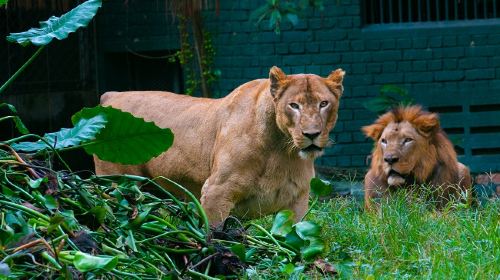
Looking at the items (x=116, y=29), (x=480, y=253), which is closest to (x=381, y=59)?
(x=116, y=29)

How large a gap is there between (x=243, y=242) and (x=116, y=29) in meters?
8.22

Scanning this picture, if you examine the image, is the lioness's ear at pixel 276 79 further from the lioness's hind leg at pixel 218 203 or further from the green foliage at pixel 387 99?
the green foliage at pixel 387 99

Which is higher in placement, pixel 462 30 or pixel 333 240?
pixel 462 30

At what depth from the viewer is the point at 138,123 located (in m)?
5.39

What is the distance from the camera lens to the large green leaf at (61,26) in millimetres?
5434

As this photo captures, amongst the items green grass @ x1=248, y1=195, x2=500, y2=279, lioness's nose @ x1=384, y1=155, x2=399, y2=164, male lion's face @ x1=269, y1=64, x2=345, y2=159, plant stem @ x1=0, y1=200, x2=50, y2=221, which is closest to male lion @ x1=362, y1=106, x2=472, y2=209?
lioness's nose @ x1=384, y1=155, x2=399, y2=164

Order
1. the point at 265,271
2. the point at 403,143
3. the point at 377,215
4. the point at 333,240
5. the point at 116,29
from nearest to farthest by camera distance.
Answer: the point at 265,271
the point at 333,240
the point at 377,215
the point at 403,143
the point at 116,29

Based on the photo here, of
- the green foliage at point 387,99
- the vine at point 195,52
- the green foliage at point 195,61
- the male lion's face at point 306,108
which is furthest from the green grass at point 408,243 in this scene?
the green foliage at point 195,61

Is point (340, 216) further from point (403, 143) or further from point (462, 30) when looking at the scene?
point (462, 30)

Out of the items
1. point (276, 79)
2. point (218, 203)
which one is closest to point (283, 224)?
point (218, 203)

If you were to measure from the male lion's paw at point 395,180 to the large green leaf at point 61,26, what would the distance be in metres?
4.04

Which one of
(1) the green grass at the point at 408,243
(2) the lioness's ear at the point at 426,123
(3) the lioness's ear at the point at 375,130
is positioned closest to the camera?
(1) the green grass at the point at 408,243

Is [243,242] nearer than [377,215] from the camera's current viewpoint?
Yes

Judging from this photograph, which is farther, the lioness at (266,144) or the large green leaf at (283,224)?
the lioness at (266,144)
